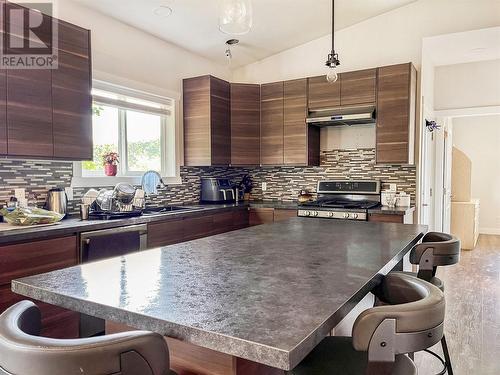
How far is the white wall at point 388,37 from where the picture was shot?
12.4ft

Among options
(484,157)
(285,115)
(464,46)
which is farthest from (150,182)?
(484,157)

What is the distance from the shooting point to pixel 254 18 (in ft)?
12.5

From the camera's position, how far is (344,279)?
1.19 metres

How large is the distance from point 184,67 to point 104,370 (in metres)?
4.11

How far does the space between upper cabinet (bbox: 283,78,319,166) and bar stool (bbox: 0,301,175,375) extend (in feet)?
12.5

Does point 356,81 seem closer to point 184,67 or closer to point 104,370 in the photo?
point 184,67

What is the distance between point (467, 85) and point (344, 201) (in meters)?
2.71

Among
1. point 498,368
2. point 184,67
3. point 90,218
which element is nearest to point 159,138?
point 184,67

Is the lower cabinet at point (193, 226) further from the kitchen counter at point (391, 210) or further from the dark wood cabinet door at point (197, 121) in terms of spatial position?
the kitchen counter at point (391, 210)

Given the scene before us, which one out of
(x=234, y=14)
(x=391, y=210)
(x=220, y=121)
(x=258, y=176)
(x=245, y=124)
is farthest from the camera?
(x=258, y=176)

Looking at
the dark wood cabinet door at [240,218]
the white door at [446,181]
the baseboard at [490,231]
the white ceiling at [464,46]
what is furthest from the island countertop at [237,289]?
the baseboard at [490,231]

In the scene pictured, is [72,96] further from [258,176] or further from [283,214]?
[258,176]

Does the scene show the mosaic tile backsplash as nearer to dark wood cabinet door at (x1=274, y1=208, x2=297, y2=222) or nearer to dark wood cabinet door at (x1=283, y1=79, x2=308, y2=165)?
dark wood cabinet door at (x1=283, y1=79, x2=308, y2=165)

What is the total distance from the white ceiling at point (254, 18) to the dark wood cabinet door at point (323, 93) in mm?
638
